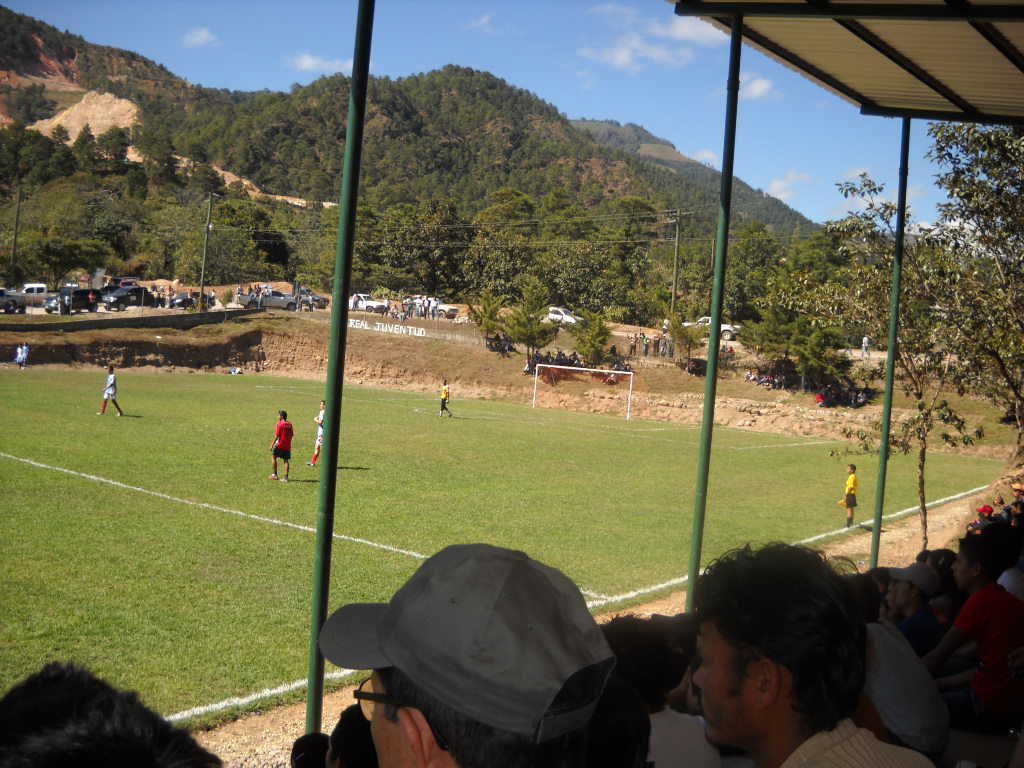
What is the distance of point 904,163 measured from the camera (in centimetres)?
977

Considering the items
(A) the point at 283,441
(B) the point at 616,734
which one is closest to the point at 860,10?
(B) the point at 616,734

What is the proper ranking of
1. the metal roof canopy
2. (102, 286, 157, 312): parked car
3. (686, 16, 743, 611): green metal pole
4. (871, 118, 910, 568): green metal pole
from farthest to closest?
(102, 286, 157, 312): parked car < (871, 118, 910, 568): green metal pole < (686, 16, 743, 611): green metal pole < the metal roof canopy

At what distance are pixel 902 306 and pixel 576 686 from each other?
1345cm

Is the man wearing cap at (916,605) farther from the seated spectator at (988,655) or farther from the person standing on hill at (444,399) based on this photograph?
the person standing on hill at (444,399)

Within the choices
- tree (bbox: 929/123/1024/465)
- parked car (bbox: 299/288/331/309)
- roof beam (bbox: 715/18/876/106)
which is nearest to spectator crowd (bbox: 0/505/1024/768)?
Result: roof beam (bbox: 715/18/876/106)

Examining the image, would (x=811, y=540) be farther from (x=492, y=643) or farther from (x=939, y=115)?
(x=492, y=643)

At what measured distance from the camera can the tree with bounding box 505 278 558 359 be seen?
5591 centimetres

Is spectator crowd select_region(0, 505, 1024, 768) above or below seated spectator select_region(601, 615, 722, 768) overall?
above

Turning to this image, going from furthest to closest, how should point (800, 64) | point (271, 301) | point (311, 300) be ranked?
point (311, 300), point (271, 301), point (800, 64)

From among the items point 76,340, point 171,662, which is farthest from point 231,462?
point 76,340

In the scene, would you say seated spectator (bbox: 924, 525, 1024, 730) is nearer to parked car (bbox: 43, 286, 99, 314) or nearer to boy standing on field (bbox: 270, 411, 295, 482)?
boy standing on field (bbox: 270, 411, 295, 482)

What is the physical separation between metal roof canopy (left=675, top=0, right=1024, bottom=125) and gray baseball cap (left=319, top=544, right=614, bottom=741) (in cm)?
553

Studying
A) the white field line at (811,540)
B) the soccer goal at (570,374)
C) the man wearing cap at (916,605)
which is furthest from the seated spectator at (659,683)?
the soccer goal at (570,374)

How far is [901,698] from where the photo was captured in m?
3.64
